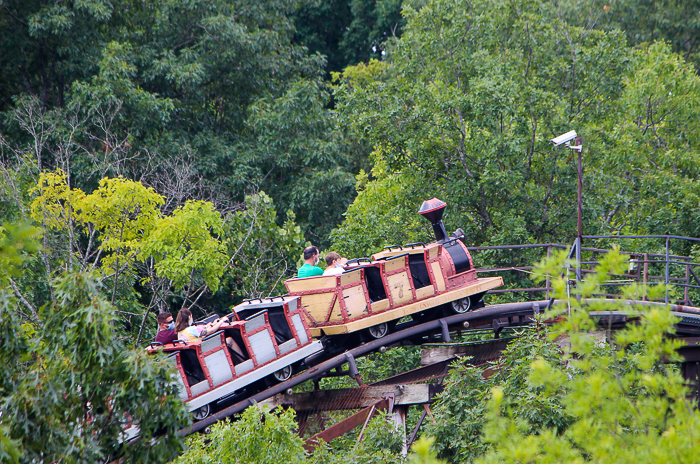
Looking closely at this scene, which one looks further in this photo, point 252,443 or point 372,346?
point 372,346

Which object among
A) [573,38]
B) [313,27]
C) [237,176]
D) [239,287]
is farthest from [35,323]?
[313,27]

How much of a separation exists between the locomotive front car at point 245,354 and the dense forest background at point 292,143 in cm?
499

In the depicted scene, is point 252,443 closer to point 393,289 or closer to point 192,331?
point 192,331

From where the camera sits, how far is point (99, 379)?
561 cm

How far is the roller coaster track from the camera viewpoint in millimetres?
10021

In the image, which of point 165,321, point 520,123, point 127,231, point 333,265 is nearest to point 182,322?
point 165,321

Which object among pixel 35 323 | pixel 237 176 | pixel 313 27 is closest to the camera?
pixel 35 323

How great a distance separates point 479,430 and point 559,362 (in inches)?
54.1

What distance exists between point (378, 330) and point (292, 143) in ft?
38.9

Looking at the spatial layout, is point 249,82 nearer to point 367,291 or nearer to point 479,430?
point 367,291

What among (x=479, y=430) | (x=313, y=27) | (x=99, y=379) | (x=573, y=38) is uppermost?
Answer: (x=313, y=27)

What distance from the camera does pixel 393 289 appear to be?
1099 cm

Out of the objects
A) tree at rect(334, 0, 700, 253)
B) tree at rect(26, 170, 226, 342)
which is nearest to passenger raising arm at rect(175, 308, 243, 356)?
tree at rect(26, 170, 226, 342)

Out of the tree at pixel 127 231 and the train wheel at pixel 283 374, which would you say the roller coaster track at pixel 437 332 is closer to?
the train wheel at pixel 283 374
